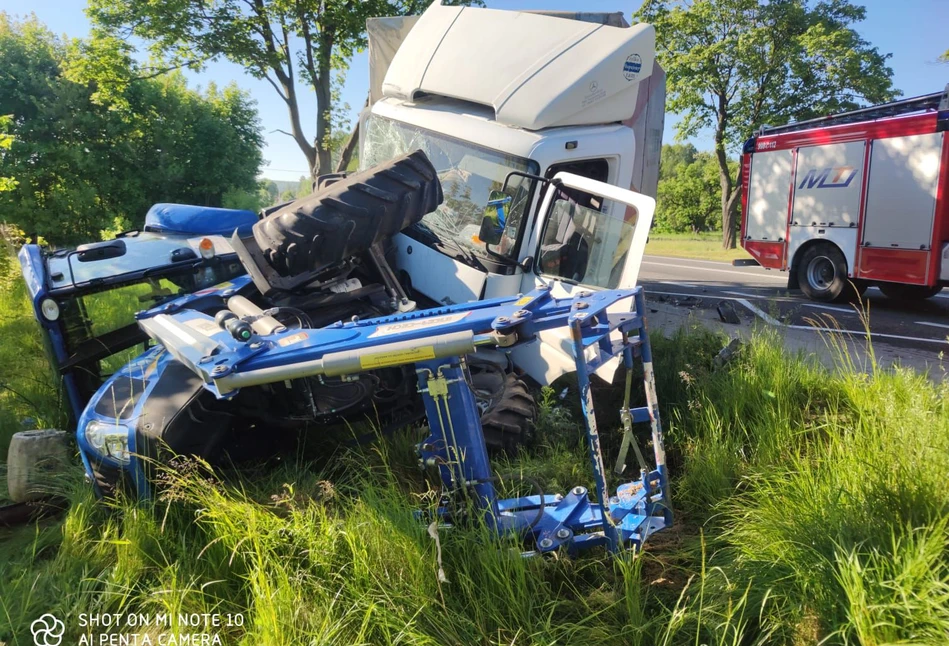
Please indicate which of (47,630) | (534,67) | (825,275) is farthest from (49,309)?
(825,275)

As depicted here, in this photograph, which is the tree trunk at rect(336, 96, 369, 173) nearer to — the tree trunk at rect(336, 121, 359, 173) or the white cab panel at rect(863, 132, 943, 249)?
the tree trunk at rect(336, 121, 359, 173)

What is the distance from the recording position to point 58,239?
1878cm

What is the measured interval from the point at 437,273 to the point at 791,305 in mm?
7287

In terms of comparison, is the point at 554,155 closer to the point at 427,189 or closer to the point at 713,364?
the point at 427,189

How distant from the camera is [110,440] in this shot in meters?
2.94

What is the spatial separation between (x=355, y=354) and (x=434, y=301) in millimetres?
2617

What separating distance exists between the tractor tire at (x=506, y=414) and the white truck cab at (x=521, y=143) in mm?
826

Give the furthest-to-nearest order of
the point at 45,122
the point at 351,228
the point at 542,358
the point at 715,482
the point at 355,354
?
1. the point at 45,122
2. the point at 542,358
3. the point at 351,228
4. the point at 715,482
5. the point at 355,354

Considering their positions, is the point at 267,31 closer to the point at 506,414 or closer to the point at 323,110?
the point at 323,110

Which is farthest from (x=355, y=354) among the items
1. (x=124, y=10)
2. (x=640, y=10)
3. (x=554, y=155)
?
(x=640, y=10)

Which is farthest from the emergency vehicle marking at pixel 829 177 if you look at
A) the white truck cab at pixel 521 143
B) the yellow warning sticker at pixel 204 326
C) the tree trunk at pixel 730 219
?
the tree trunk at pixel 730 219

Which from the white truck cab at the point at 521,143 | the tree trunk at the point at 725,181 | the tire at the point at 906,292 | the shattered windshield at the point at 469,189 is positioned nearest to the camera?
the white truck cab at the point at 521,143

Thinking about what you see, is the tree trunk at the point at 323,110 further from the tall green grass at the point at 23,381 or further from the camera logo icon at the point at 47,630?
the camera logo icon at the point at 47,630

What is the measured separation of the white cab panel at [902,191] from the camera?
8.51 m
